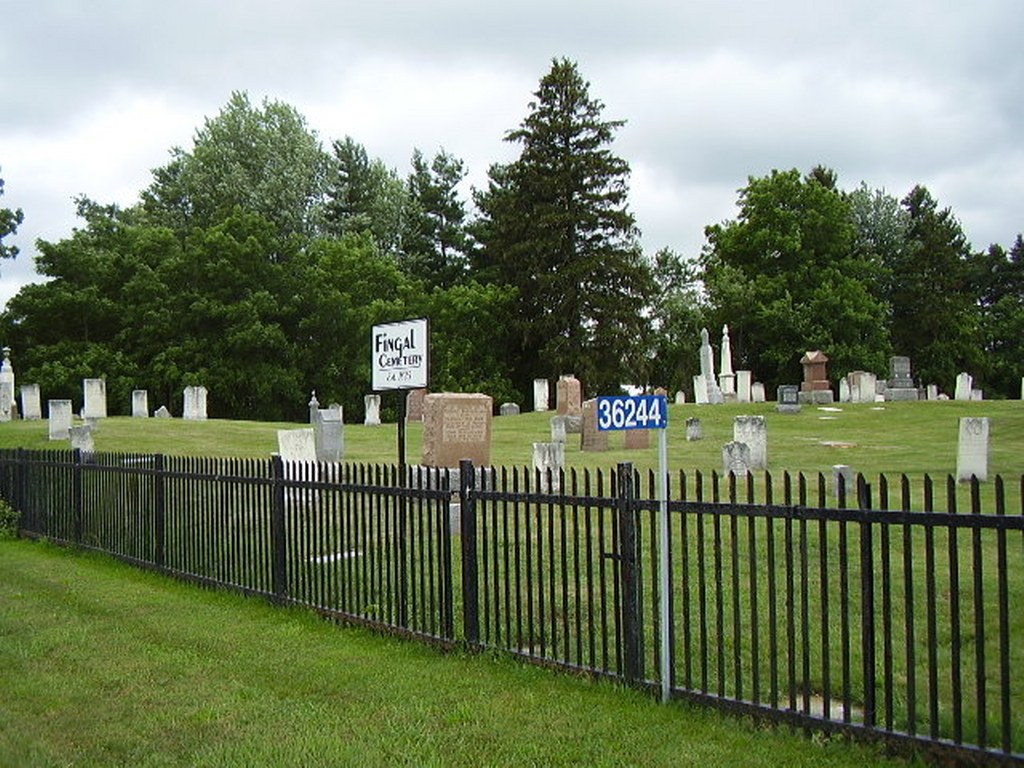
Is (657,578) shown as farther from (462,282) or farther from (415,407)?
(462,282)

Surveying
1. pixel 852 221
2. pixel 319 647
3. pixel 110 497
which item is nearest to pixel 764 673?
pixel 319 647

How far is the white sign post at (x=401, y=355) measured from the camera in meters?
9.22

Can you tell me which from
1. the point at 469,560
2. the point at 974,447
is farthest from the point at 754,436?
the point at 469,560

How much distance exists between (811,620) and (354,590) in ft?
12.6

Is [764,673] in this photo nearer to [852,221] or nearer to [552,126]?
[552,126]

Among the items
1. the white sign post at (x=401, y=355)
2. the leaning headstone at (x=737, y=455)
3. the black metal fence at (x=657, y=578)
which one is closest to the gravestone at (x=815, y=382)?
the leaning headstone at (x=737, y=455)

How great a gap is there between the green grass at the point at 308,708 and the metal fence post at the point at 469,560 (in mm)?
255

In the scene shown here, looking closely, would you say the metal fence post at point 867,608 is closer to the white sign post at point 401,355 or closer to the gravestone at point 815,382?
the white sign post at point 401,355

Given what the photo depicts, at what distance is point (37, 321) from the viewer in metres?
46.5

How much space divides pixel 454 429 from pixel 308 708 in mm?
9385

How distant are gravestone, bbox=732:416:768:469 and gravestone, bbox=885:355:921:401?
67.8 ft

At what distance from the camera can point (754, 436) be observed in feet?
58.8

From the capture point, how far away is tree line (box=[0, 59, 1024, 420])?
153ft

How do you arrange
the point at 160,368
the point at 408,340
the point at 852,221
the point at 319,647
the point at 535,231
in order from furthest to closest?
the point at 852,221 < the point at 535,231 < the point at 160,368 < the point at 408,340 < the point at 319,647
